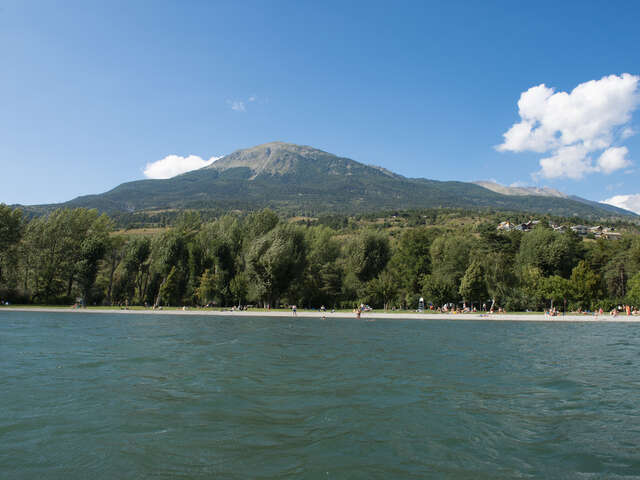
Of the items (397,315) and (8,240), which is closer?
(397,315)

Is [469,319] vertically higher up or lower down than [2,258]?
lower down

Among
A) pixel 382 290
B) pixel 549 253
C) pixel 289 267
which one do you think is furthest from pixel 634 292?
pixel 289 267

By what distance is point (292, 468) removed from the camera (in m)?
8.17

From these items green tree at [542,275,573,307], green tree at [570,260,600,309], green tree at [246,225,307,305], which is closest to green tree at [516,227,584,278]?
green tree at [570,260,600,309]

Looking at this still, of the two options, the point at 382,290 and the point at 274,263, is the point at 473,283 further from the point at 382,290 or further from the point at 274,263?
the point at 274,263

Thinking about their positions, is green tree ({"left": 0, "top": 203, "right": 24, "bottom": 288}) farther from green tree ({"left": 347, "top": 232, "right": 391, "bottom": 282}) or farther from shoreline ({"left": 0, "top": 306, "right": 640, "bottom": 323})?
green tree ({"left": 347, "top": 232, "right": 391, "bottom": 282})

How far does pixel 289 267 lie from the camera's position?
221ft

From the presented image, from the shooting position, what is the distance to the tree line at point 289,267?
66.2 meters

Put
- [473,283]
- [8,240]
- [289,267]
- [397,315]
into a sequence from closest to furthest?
[397,315]
[473,283]
[289,267]
[8,240]

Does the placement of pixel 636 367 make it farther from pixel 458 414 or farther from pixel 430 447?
pixel 430 447

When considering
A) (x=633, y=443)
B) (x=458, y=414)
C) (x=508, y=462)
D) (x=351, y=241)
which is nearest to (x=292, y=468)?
(x=508, y=462)

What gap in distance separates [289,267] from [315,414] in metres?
55.7

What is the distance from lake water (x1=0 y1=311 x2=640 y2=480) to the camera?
27.6 feet

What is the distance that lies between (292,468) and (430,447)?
3325 millimetres
